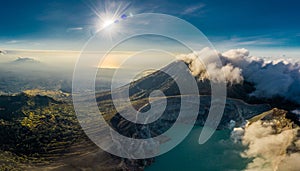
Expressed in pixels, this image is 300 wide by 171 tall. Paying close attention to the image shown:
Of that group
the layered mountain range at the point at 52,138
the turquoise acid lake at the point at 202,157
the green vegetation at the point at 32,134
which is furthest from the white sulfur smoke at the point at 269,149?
the green vegetation at the point at 32,134

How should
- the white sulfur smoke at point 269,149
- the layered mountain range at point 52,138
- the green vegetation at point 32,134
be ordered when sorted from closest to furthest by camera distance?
1. the layered mountain range at point 52,138
2. the green vegetation at point 32,134
3. the white sulfur smoke at point 269,149

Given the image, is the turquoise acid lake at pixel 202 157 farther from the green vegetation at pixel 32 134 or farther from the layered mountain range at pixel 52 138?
the green vegetation at pixel 32 134

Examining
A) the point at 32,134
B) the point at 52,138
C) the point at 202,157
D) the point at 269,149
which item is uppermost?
the point at 32,134

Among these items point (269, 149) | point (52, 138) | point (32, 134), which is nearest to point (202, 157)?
point (269, 149)

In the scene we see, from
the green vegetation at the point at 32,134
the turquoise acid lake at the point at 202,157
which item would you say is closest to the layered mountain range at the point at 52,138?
the green vegetation at the point at 32,134

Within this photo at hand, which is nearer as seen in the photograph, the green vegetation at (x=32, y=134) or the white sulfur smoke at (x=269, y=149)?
the green vegetation at (x=32, y=134)

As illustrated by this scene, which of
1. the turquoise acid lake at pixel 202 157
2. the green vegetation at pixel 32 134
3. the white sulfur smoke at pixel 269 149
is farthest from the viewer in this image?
the white sulfur smoke at pixel 269 149

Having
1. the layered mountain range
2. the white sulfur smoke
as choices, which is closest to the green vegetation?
the layered mountain range

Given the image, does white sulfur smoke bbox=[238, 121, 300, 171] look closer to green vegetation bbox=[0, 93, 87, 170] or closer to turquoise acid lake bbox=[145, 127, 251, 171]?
turquoise acid lake bbox=[145, 127, 251, 171]

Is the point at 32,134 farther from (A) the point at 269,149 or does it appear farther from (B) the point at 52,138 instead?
(A) the point at 269,149
